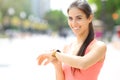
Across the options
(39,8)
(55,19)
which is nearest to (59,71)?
(55,19)

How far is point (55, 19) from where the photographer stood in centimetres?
1018

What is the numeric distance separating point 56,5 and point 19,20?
6.04 ft

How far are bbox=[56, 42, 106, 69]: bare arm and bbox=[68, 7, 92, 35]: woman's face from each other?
0.29 ft

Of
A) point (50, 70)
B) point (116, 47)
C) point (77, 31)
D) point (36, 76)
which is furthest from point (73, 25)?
point (116, 47)

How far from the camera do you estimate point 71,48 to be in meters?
1.19

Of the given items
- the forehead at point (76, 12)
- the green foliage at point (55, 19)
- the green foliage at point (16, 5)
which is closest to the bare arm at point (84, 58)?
the forehead at point (76, 12)

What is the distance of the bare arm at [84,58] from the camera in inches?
41.8

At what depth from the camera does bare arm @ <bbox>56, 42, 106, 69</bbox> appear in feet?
3.48

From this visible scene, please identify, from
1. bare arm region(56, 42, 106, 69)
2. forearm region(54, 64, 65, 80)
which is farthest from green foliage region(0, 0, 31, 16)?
bare arm region(56, 42, 106, 69)

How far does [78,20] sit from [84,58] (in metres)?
0.13

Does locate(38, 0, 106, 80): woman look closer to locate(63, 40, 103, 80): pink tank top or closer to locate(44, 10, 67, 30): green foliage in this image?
locate(63, 40, 103, 80): pink tank top

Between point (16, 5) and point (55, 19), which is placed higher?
point (16, 5)

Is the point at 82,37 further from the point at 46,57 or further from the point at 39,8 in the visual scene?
the point at 39,8

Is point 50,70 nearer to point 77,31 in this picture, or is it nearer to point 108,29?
point 77,31
